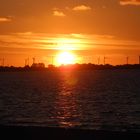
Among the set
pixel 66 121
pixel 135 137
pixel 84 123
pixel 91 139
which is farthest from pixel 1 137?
pixel 66 121

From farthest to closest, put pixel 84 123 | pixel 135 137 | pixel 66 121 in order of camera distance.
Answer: pixel 66 121 < pixel 84 123 < pixel 135 137

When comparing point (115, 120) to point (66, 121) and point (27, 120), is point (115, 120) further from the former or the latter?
point (27, 120)

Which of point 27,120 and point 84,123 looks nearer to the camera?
point 84,123

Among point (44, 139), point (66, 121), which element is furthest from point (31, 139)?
point (66, 121)

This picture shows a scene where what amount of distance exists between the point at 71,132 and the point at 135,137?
271 centimetres

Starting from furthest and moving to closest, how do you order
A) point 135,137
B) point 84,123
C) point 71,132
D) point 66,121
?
1. point 66,121
2. point 84,123
3. point 71,132
4. point 135,137

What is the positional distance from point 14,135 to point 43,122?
2197 cm

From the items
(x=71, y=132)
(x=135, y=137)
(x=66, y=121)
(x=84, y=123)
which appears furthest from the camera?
(x=66, y=121)

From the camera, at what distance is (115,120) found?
141 ft

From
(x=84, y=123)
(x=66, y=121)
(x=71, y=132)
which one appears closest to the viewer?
(x=71, y=132)

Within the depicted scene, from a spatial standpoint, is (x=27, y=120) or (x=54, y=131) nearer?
(x=54, y=131)

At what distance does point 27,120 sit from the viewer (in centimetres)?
4228

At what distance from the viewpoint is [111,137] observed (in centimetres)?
1788

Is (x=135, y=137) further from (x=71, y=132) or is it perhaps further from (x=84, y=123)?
(x=84, y=123)
